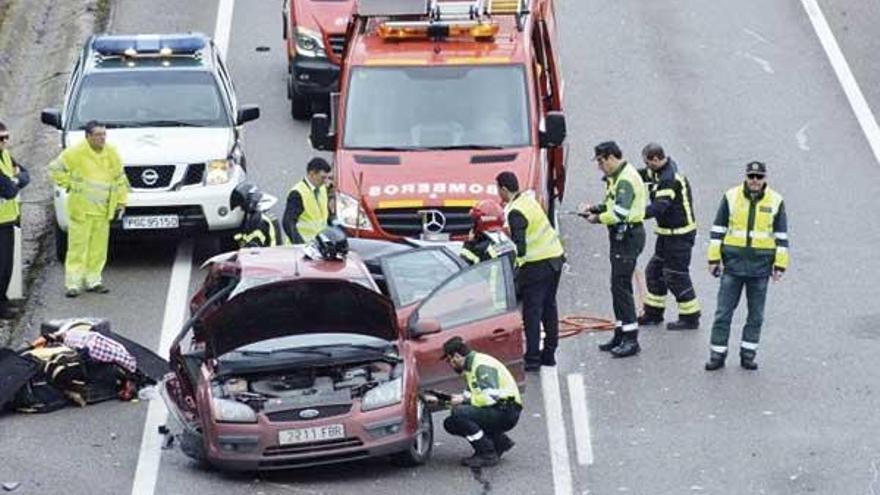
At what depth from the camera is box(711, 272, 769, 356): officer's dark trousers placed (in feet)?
70.0

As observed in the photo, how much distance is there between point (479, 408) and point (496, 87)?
5714 millimetres

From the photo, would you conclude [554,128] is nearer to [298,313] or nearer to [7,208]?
[298,313]

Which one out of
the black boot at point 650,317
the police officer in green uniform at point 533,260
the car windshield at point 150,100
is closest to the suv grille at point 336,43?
the car windshield at point 150,100

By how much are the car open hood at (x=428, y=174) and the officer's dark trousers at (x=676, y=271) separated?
4.75 feet

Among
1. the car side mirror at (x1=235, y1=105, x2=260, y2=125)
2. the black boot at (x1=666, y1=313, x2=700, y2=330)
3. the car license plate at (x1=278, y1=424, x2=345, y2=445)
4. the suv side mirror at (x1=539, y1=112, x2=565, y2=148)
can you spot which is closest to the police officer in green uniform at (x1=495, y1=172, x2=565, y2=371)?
the black boot at (x1=666, y1=313, x2=700, y2=330)

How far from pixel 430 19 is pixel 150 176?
10.1 feet

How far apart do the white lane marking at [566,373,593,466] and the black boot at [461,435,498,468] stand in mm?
692

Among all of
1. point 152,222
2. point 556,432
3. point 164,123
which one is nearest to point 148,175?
point 152,222

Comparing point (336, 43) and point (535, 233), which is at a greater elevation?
point (336, 43)

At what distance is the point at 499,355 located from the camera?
19.9m

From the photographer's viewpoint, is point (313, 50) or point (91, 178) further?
point (313, 50)

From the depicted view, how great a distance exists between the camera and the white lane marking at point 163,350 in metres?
19.1

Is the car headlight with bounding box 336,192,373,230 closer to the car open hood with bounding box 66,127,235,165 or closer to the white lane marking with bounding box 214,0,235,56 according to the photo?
the car open hood with bounding box 66,127,235,165

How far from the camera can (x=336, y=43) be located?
29.5 meters
